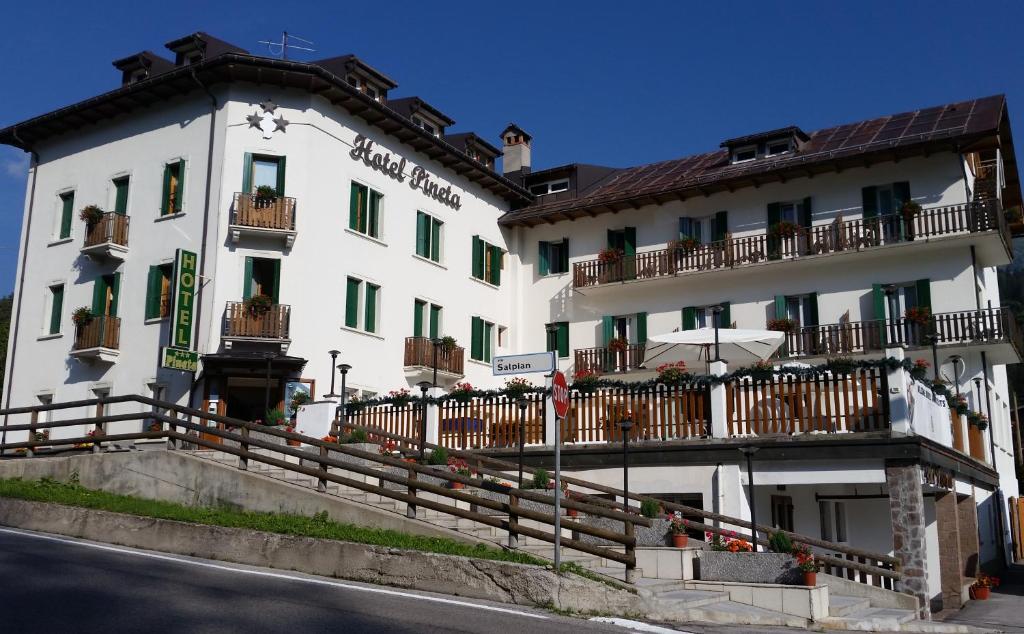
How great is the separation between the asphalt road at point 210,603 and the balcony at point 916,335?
65.1 feet

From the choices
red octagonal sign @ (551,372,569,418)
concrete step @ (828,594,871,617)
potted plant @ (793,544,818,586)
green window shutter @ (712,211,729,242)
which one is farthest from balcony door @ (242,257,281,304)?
potted plant @ (793,544,818,586)

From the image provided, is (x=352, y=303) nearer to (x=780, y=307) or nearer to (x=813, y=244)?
(x=780, y=307)

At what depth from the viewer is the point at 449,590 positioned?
35.8 ft

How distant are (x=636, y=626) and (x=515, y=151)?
101 feet

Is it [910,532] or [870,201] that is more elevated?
[870,201]

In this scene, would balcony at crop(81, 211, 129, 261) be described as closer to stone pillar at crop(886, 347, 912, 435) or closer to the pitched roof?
the pitched roof

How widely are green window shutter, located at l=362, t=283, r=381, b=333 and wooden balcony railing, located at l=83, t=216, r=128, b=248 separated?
698 cm

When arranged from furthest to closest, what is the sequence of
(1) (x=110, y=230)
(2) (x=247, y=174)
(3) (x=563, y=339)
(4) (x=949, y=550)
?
(3) (x=563, y=339) < (1) (x=110, y=230) < (2) (x=247, y=174) < (4) (x=949, y=550)

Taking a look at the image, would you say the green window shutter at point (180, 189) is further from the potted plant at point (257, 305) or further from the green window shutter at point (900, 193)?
the green window shutter at point (900, 193)

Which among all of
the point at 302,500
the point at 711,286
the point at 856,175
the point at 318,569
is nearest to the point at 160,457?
the point at 302,500

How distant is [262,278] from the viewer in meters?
26.3

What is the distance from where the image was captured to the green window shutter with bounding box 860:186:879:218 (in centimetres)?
2830

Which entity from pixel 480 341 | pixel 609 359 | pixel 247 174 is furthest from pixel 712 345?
pixel 247 174

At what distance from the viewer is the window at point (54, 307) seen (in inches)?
1130
